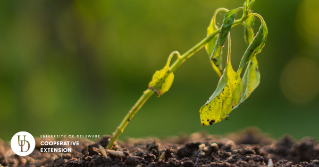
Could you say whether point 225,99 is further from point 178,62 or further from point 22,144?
point 22,144

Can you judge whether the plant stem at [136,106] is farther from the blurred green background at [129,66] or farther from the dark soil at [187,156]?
the blurred green background at [129,66]

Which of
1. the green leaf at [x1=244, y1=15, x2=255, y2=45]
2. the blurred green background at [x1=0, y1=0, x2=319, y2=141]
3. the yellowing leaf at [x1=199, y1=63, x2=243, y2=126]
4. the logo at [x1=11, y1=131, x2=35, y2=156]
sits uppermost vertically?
the blurred green background at [x1=0, y1=0, x2=319, y2=141]

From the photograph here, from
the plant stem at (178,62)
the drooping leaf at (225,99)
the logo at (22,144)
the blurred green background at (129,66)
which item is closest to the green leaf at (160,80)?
the plant stem at (178,62)

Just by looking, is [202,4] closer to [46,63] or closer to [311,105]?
[311,105]

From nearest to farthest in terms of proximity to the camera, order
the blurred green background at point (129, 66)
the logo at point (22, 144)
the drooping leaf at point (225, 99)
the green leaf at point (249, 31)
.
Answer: the drooping leaf at point (225, 99)
the green leaf at point (249, 31)
the logo at point (22, 144)
the blurred green background at point (129, 66)

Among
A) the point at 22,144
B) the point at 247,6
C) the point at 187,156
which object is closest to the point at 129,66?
the point at 22,144

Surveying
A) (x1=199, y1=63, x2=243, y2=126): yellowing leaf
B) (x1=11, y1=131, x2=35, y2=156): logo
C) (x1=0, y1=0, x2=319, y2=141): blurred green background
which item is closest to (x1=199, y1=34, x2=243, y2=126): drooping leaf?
(x1=199, y1=63, x2=243, y2=126): yellowing leaf

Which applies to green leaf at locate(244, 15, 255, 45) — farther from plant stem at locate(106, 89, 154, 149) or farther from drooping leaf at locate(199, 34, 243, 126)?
plant stem at locate(106, 89, 154, 149)
